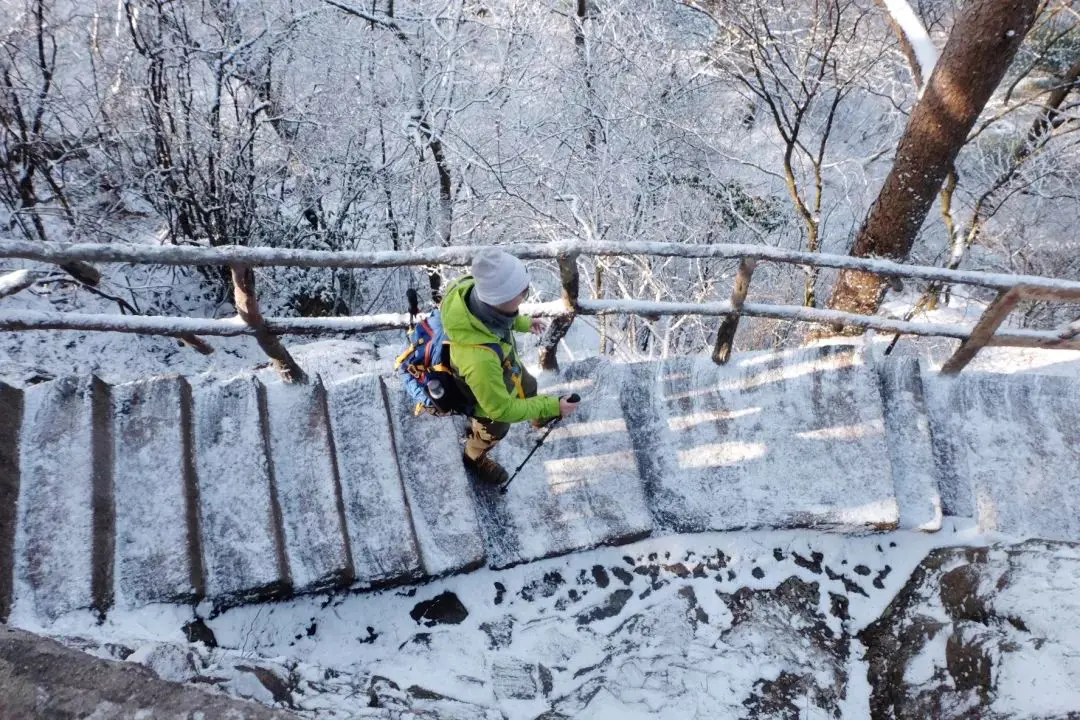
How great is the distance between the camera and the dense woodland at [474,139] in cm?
852

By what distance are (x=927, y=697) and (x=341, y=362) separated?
3463mm

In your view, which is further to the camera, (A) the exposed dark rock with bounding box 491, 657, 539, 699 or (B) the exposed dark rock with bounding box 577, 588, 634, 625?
(B) the exposed dark rock with bounding box 577, 588, 634, 625

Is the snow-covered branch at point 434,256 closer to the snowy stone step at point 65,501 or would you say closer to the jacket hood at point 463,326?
the jacket hood at point 463,326

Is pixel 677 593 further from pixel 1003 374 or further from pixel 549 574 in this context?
pixel 1003 374

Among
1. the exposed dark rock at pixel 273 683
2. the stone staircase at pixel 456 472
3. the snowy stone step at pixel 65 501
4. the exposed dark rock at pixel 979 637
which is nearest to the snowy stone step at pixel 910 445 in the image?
the stone staircase at pixel 456 472

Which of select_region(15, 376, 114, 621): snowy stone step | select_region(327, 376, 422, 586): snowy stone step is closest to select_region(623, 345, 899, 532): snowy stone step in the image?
select_region(327, 376, 422, 586): snowy stone step

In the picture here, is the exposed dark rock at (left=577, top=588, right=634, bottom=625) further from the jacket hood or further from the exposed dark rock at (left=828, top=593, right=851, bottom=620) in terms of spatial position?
the jacket hood

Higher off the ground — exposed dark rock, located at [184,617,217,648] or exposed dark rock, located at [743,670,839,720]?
exposed dark rock, located at [184,617,217,648]

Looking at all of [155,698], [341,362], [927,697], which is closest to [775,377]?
[927,697]

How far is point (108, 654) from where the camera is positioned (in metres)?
2.34

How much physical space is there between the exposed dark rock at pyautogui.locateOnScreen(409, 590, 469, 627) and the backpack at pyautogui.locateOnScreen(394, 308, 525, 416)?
2.97ft

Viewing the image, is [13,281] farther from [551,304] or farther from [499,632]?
[499,632]

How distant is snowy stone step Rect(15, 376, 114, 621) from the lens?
8.86ft

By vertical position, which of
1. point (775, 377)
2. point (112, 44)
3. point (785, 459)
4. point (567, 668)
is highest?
point (112, 44)
